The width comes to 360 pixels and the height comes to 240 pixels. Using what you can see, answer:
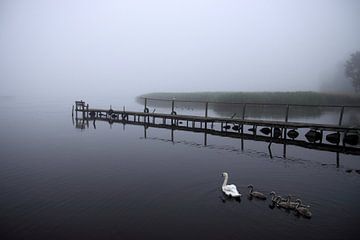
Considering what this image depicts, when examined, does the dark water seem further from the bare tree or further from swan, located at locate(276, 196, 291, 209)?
the bare tree

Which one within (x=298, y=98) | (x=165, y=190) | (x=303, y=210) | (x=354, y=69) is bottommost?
(x=165, y=190)

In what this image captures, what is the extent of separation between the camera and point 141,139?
105 ft

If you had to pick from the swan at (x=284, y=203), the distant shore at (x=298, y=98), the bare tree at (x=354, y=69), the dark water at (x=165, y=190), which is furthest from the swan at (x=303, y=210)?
the bare tree at (x=354, y=69)

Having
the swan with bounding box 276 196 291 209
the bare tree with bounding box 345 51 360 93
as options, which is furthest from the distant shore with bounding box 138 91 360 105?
the swan with bounding box 276 196 291 209

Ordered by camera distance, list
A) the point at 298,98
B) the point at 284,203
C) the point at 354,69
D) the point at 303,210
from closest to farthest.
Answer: the point at 303,210
the point at 284,203
the point at 298,98
the point at 354,69

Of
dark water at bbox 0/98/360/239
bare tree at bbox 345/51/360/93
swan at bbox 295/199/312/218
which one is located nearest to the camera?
dark water at bbox 0/98/360/239

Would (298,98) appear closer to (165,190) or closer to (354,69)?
(354,69)

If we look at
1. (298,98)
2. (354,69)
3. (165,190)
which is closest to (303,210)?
(165,190)

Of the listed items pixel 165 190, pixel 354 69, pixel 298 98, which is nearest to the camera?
pixel 165 190

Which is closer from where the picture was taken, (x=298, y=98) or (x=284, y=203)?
(x=284, y=203)

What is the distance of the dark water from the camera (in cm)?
1245

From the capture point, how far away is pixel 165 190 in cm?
1675

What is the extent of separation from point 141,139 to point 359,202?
69.3 ft

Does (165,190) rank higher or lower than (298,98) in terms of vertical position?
lower
